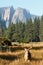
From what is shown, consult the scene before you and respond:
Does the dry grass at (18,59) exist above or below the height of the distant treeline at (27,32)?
above

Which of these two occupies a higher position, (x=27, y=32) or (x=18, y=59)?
(x=18, y=59)

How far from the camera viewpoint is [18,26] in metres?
113

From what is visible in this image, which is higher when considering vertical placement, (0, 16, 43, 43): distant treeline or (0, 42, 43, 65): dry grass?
(0, 42, 43, 65): dry grass

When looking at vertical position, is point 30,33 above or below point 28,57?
below

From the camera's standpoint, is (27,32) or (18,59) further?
(27,32)

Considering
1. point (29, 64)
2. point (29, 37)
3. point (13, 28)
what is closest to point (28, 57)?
point (29, 64)

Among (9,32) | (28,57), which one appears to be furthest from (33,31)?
(28,57)

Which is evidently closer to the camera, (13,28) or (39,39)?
(39,39)

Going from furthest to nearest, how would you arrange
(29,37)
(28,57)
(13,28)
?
(13,28), (29,37), (28,57)

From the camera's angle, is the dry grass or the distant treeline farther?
the distant treeline

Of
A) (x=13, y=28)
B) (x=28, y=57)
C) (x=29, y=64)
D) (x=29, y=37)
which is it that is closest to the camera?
(x=29, y=64)

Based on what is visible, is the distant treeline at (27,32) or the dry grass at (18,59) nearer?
the dry grass at (18,59)

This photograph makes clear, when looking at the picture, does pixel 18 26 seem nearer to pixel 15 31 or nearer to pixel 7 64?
pixel 15 31

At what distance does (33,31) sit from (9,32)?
9.90 metres
